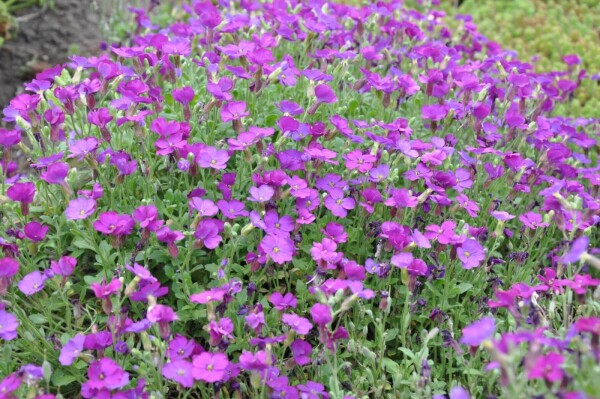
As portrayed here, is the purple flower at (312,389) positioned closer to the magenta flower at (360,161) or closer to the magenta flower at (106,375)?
the magenta flower at (106,375)

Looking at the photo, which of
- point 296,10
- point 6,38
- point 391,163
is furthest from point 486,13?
point 6,38

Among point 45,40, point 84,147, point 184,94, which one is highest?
point 184,94

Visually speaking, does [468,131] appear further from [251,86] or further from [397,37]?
[251,86]

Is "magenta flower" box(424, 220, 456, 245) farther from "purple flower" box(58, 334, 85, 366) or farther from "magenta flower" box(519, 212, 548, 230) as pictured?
"purple flower" box(58, 334, 85, 366)

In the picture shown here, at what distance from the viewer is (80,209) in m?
2.44

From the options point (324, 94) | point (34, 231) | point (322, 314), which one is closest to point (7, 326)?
point (34, 231)

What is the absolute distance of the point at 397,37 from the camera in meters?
4.01

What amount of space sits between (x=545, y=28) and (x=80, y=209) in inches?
190

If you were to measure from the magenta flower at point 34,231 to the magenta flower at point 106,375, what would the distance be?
24.9 inches

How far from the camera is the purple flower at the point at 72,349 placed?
2180 mm

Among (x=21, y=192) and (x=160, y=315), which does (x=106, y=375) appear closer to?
(x=160, y=315)

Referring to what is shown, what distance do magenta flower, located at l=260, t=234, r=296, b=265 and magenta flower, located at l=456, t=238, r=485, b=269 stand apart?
2.17ft

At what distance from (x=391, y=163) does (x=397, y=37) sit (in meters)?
1.28

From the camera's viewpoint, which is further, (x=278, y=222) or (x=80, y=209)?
(x=278, y=222)
